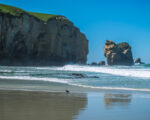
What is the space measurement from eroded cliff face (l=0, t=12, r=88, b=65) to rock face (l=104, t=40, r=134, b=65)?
34.3 meters

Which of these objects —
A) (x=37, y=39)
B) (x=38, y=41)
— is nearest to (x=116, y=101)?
(x=37, y=39)

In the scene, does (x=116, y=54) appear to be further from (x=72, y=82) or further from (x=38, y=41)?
(x=72, y=82)

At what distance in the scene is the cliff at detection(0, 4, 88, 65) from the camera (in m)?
61.7

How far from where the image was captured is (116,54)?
114 m

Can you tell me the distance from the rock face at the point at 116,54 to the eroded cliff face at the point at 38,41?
113 feet

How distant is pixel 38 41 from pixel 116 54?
55.0 metres

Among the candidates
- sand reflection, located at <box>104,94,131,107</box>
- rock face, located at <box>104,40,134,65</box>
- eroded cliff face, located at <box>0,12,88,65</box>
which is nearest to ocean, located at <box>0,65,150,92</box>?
sand reflection, located at <box>104,94,131,107</box>

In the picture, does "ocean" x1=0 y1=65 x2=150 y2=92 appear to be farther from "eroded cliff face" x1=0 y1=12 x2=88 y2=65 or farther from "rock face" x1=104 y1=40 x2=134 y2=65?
"rock face" x1=104 y1=40 x2=134 y2=65

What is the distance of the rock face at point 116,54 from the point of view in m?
113

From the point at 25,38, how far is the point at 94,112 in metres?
61.2

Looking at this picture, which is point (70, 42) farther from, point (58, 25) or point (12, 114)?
point (12, 114)

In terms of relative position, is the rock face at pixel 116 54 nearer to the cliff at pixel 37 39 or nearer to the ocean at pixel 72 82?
the cliff at pixel 37 39

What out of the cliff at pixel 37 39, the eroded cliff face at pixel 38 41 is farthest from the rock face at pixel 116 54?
the cliff at pixel 37 39

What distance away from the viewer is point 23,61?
6594 cm
